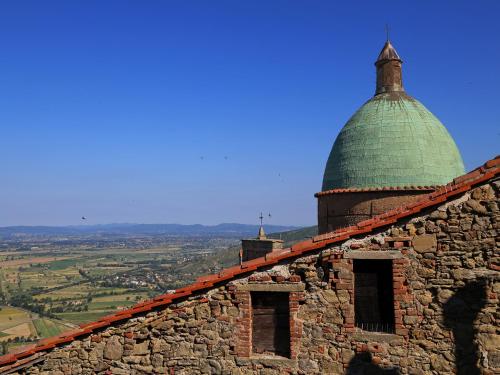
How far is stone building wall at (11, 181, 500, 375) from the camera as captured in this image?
731cm

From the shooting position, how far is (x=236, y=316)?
809 centimetres

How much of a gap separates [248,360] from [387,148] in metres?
10.2

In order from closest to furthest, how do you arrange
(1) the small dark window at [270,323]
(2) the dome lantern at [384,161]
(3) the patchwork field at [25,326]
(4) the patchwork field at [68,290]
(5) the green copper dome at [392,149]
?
(1) the small dark window at [270,323] → (2) the dome lantern at [384,161] → (5) the green copper dome at [392,149] → (3) the patchwork field at [25,326] → (4) the patchwork field at [68,290]

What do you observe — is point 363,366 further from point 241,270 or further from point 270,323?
point 241,270

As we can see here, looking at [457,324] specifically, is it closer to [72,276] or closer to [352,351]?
[352,351]

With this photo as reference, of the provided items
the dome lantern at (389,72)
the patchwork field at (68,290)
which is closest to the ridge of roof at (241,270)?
the dome lantern at (389,72)

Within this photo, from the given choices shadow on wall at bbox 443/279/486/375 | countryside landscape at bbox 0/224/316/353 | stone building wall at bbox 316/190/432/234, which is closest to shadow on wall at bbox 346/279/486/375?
shadow on wall at bbox 443/279/486/375

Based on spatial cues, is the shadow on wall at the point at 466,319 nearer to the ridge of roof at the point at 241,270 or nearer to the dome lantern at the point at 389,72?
the ridge of roof at the point at 241,270

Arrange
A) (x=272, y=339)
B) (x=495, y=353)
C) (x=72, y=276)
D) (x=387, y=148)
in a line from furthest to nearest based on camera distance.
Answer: (x=72, y=276) < (x=387, y=148) < (x=272, y=339) < (x=495, y=353)

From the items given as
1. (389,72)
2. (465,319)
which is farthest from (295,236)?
(465,319)

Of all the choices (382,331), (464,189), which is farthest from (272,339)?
(464,189)

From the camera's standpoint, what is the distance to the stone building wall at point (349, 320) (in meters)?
7.31

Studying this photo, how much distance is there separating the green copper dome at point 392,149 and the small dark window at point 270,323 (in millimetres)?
8237

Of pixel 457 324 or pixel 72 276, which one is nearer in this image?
pixel 457 324
